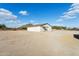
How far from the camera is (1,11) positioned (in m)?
2.17

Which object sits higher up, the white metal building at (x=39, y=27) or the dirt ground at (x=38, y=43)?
the white metal building at (x=39, y=27)

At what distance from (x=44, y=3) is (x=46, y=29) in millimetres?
261

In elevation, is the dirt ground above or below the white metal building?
below

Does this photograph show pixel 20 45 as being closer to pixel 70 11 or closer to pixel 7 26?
pixel 7 26

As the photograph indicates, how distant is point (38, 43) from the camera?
218 centimetres

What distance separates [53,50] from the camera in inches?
85.0

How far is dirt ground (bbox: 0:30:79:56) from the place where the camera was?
2158 millimetres

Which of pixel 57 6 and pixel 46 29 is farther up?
pixel 57 6

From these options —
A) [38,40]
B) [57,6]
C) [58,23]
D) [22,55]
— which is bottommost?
[22,55]

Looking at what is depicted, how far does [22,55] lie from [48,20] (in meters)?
0.44

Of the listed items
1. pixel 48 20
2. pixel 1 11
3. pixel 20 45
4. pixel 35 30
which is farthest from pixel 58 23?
pixel 1 11

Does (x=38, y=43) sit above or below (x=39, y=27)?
below

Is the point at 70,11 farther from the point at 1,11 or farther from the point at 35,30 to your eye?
the point at 1,11

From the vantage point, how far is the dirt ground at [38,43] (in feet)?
7.08
